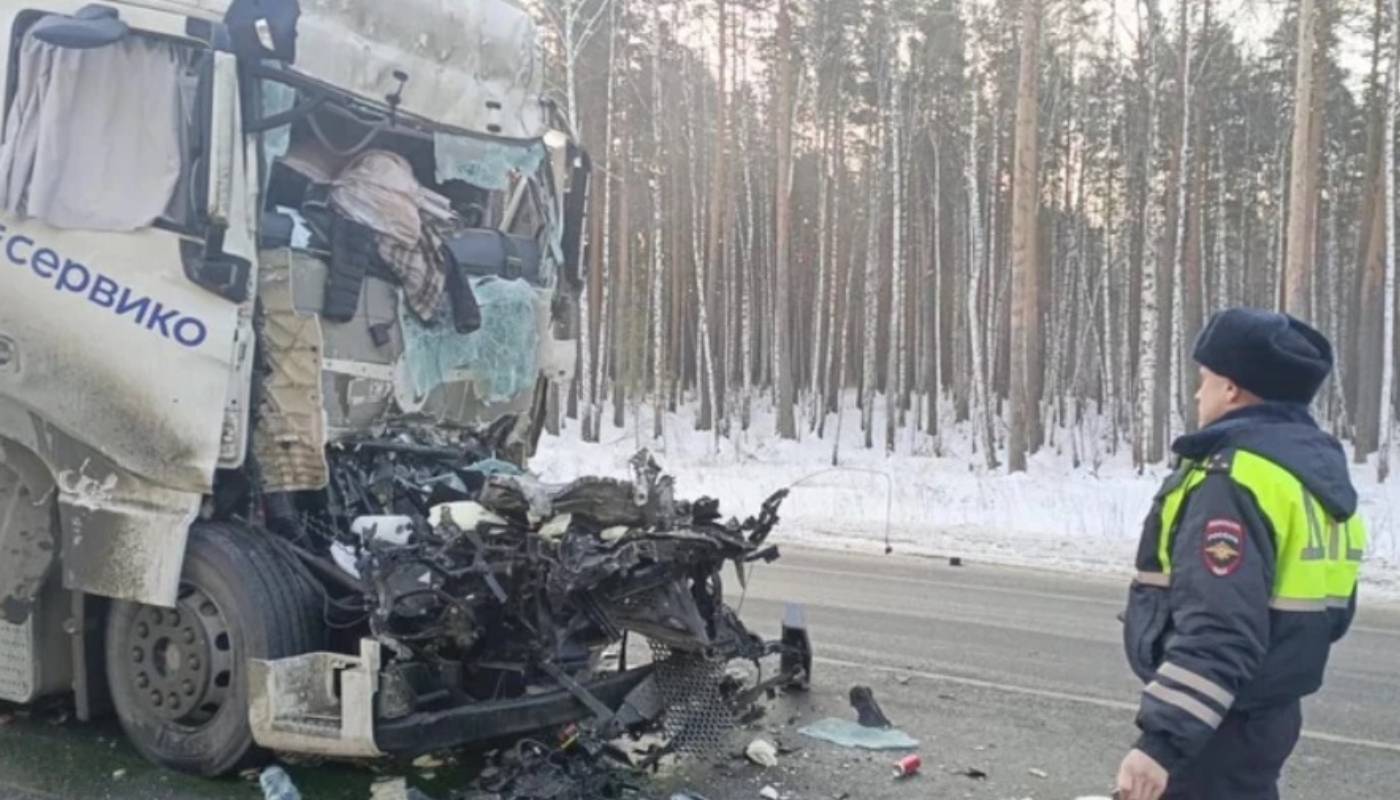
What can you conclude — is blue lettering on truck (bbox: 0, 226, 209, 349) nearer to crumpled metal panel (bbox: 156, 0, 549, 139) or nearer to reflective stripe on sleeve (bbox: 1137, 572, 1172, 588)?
crumpled metal panel (bbox: 156, 0, 549, 139)

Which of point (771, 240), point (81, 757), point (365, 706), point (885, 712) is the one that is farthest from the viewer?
point (771, 240)

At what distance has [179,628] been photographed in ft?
15.3

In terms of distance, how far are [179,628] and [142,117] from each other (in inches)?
75.5

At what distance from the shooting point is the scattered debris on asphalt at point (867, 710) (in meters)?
5.54

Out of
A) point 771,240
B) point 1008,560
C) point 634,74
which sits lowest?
point 1008,560

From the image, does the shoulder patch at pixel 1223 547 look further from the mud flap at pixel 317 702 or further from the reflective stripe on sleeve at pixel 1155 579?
the mud flap at pixel 317 702

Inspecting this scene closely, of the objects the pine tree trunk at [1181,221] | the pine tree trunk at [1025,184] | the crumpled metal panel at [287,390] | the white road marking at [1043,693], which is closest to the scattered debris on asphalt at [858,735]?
the white road marking at [1043,693]

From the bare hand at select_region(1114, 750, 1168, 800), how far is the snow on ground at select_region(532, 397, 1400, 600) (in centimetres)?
394

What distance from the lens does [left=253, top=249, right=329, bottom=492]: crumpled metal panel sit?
15.4 feet

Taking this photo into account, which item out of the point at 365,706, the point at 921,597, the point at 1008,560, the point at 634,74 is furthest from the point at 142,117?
the point at 634,74

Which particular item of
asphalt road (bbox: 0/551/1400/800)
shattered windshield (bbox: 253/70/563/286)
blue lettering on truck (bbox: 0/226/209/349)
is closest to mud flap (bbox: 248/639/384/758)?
asphalt road (bbox: 0/551/1400/800)

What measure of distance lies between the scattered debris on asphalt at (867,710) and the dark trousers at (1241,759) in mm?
2948

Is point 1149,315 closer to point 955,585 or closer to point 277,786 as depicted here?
point 955,585

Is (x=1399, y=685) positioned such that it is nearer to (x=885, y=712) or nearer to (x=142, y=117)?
(x=885, y=712)
